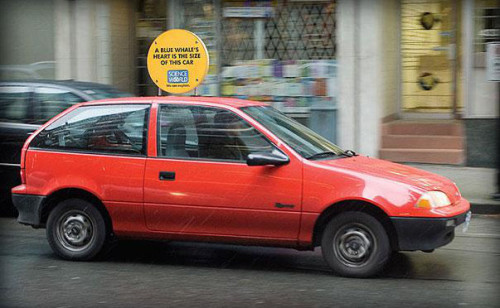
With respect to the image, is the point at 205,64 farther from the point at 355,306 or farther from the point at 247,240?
the point at 355,306

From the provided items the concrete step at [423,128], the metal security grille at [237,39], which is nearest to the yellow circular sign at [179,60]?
the metal security grille at [237,39]

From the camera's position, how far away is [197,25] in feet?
49.8

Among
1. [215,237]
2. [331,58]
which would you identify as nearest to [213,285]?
[215,237]

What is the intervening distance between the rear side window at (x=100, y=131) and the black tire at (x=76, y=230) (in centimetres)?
55

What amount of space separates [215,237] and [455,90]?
9.28 m

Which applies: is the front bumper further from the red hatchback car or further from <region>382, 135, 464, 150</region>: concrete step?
<region>382, 135, 464, 150</region>: concrete step

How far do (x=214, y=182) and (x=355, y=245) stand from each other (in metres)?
1.33

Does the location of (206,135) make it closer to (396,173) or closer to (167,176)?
(167,176)

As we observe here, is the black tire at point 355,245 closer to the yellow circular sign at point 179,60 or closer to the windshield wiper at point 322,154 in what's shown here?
the windshield wiper at point 322,154

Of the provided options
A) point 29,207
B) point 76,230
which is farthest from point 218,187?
point 29,207

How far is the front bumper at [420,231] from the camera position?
20.5 ft

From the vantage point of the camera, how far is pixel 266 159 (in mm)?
6422

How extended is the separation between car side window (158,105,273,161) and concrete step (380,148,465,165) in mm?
7430

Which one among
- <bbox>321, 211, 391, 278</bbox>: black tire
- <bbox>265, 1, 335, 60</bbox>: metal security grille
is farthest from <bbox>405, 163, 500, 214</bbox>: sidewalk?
<bbox>321, 211, 391, 278</bbox>: black tire
